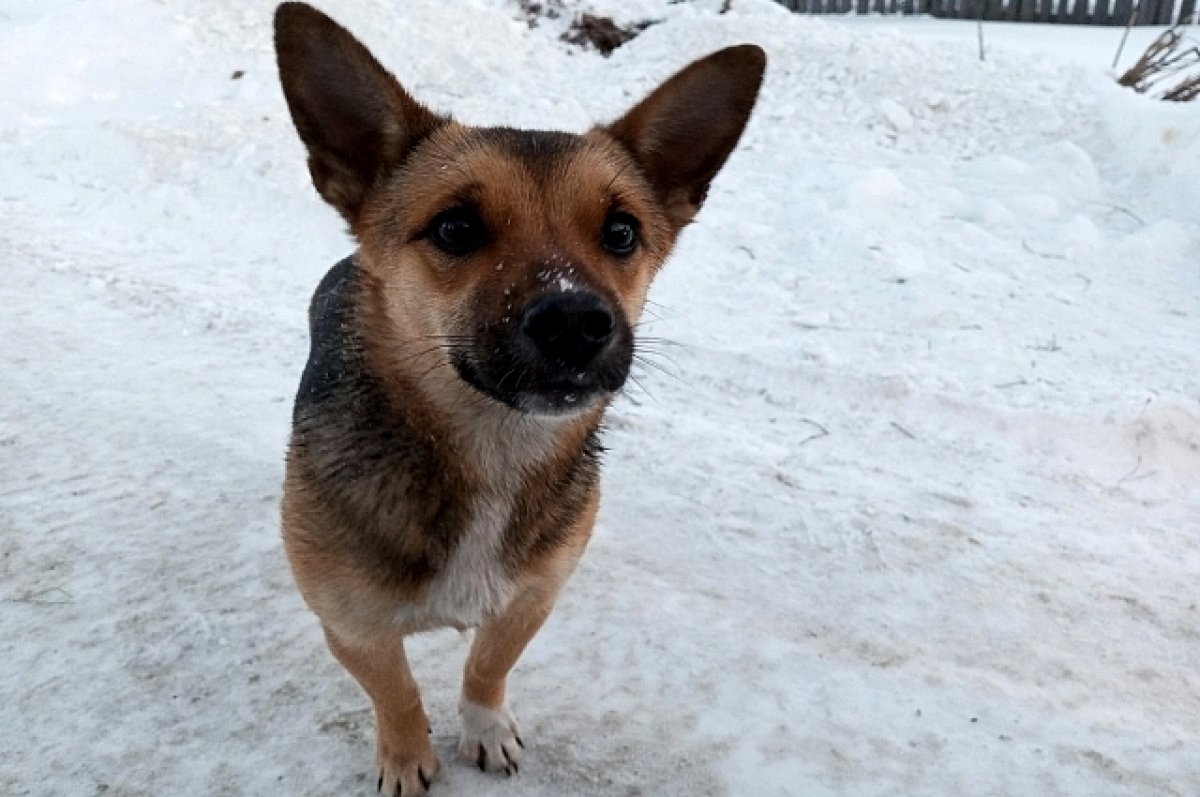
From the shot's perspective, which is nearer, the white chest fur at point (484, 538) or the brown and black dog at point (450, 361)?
the brown and black dog at point (450, 361)

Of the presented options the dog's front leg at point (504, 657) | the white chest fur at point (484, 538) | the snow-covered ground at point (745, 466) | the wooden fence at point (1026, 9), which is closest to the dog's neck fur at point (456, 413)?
the white chest fur at point (484, 538)

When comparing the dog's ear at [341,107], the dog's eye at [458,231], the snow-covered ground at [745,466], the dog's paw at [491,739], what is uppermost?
the dog's ear at [341,107]

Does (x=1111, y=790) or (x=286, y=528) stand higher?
(x=286, y=528)

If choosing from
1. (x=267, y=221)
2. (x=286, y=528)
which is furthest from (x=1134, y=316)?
(x=267, y=221)

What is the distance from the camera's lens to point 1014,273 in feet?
21.2

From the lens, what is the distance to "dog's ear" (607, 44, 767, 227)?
2873 mm

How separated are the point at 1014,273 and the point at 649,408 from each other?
2.99 meters

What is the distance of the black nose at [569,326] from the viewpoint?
A: 2.26 metres

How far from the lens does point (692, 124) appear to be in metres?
3.02

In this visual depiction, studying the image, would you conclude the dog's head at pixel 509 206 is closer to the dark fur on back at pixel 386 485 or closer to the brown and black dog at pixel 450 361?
the brown and black dog at pixel 450 361

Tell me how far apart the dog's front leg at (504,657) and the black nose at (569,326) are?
0.77 meters

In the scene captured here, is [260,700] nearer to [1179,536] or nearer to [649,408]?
[649,408]

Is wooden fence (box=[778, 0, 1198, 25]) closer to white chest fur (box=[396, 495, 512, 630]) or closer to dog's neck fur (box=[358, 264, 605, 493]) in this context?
dog's neck fur (box=[358, 264, 605, 493])

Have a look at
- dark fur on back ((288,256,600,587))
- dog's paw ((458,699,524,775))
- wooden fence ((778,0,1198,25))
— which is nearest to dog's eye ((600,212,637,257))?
dark fur on back ((288,256,600,587))
